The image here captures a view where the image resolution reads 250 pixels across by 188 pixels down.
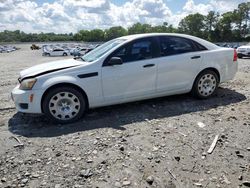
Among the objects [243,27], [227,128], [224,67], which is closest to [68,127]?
[227,128]

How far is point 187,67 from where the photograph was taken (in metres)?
6.06

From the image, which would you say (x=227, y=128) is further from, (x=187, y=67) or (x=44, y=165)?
(x=44, y=165)

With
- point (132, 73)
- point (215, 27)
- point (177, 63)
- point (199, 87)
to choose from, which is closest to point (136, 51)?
point (132, 73)

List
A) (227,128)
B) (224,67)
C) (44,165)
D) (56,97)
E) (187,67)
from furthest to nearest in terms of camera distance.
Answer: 1. (224,67)
2. (187,67)
3. (56,97)
4. (227,128)
5. (44,165)

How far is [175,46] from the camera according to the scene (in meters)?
6.06

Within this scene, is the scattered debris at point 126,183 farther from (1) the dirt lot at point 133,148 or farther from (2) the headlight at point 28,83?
(2) the headlight at point 28,83

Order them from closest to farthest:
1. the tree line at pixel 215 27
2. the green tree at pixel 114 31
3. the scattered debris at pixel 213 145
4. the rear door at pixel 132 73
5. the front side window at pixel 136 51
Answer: the scattered debris at pixel 213 145
the rear door at pixel 132 73
the front side window at pixel 136 51
the tree line at pixel 215 27
the green tree at pixel 114 31

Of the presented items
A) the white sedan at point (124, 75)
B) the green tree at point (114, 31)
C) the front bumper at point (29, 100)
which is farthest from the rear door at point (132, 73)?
the green tree at point (114, 31)

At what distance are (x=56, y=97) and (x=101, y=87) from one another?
2.78 ft

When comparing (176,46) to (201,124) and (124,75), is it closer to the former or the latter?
(124,75)

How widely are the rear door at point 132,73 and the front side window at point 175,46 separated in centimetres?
22

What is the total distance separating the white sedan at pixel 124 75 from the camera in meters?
5.10

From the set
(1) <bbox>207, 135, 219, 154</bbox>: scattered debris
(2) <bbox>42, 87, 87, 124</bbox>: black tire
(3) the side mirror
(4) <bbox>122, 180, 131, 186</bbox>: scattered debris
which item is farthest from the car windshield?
(4) <bbox>122, 180, 131, 186</bbox>: scattered debris

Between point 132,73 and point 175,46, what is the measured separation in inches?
49.0
